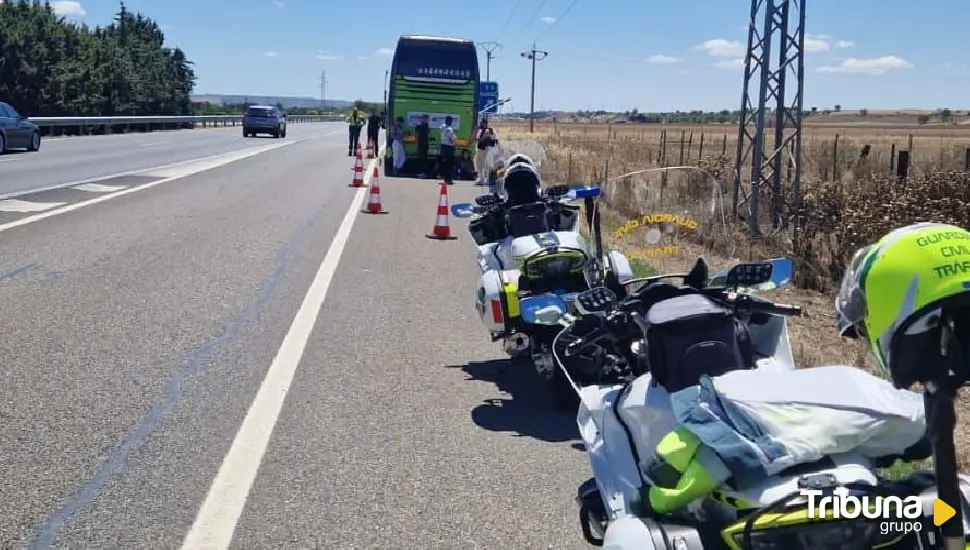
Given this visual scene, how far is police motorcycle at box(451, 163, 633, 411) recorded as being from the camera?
6102 millimetres

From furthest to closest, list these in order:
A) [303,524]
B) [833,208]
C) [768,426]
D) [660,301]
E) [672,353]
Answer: [833,208] → [303,524] → [660,301] → [672,353] → [768,426]

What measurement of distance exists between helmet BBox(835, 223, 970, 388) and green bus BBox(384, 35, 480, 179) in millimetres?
28053

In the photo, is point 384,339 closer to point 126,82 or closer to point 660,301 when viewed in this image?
point 660,301

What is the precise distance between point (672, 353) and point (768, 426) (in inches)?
36.5

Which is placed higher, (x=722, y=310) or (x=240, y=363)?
(x=722, y=310)

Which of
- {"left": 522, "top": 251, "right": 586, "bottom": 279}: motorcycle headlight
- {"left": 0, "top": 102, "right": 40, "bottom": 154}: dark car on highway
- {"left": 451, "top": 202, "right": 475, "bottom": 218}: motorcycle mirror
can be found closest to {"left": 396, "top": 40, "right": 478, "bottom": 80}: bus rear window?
{"left": 0, "top": 102, "right": 40, "bottom": 154}: dark car on highway

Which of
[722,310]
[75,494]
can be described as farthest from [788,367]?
[75,494]

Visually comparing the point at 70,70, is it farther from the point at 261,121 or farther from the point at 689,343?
the point at 689,343

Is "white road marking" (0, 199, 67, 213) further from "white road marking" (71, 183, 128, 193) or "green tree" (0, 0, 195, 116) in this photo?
"green tree" (0, 0, 195, 116)

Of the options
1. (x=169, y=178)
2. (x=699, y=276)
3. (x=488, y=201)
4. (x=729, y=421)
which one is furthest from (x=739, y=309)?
(x=169, y=178)

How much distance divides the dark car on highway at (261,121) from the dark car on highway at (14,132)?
23566 mm

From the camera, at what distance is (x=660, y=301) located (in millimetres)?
3910

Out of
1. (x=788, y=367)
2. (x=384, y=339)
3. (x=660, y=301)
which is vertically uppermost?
(x=660, y=301)

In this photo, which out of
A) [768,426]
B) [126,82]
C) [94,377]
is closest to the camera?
[768,426]
